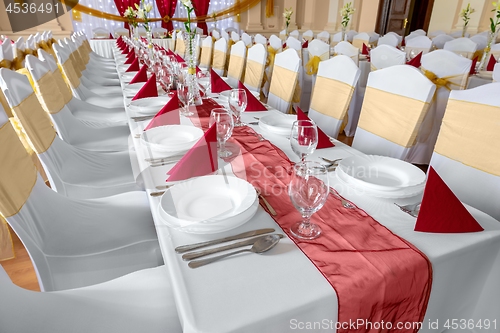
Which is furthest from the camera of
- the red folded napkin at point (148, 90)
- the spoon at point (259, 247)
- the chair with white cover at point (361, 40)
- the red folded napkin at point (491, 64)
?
the chair with white cover at point (361, 40)

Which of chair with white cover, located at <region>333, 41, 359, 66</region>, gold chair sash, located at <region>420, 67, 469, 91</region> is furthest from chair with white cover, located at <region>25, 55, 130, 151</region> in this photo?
chair with white cover, located at <region>333, 41, 359, 66</region>

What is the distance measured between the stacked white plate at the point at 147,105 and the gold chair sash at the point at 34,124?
43 cm

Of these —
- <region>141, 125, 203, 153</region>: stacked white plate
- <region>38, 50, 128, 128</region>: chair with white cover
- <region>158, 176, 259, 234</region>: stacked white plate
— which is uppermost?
<region>158, 176, 259, 234</region>: stacked white plate

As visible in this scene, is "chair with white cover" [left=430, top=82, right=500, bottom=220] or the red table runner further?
"chair with white cover" [left=430, top=82, right=500, bottom=220]

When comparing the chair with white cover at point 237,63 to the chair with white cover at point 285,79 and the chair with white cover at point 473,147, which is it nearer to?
the chair with white cover at point 285,79

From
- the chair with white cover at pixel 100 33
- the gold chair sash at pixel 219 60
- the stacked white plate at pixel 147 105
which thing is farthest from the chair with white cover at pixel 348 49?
the chair with white cover at pixel 100 33

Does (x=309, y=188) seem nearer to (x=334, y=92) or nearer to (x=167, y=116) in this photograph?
(x=167, y=116)

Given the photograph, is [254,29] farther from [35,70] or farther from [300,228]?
[300,228]

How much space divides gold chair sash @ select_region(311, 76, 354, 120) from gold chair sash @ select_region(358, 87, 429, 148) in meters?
0.18

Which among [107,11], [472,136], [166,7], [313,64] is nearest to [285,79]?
[472,136]

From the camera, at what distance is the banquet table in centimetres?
62

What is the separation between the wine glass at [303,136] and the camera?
3.69 feet

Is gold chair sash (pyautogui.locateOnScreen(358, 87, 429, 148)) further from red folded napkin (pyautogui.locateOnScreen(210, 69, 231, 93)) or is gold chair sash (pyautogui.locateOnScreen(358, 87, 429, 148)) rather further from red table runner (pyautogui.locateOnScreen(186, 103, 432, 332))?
red folded napkin (pyautogui.locateOnScreen(210, 69, 231, 93))

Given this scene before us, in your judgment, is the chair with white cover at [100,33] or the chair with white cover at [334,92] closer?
the chair with white cover at [334,92]
